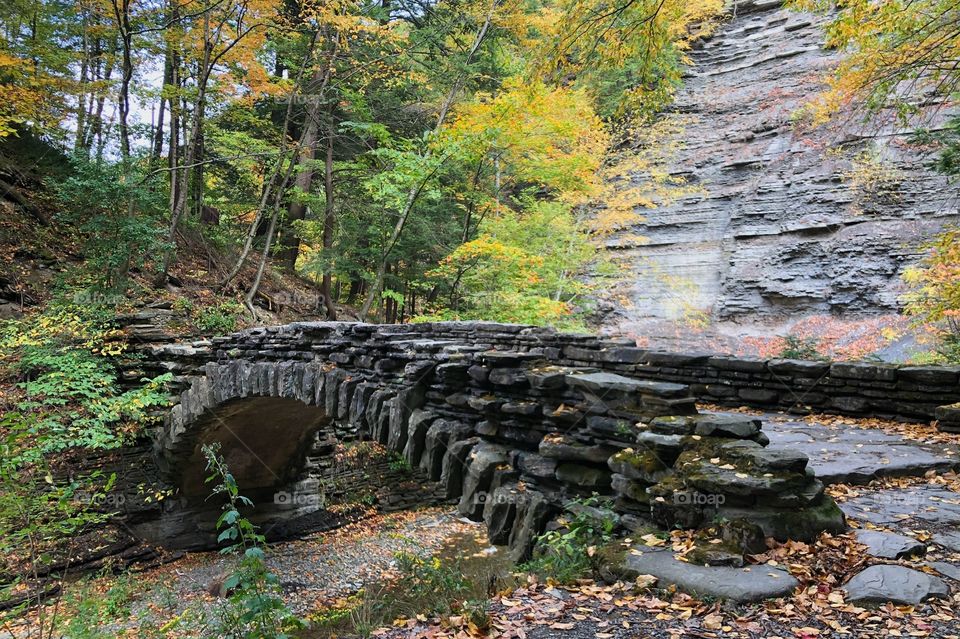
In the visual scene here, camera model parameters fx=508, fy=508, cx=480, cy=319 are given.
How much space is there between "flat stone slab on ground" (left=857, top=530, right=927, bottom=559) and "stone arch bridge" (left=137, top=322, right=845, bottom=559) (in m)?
0.13

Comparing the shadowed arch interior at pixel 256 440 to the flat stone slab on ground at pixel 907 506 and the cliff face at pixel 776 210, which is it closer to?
the flat stone slab on ground at pixel 907 506

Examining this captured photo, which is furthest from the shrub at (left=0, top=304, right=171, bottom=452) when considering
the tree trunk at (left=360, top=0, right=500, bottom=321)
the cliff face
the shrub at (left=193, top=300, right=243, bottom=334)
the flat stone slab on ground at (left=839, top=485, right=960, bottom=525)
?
the cliff face

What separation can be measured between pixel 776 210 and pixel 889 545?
17339 millimetres

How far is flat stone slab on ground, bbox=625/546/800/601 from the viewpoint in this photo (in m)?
2.12

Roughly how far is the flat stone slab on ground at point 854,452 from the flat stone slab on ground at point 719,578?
1.21 m

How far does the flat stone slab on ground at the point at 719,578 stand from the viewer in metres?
2.12

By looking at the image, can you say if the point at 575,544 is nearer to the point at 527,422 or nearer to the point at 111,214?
the point at 527,422

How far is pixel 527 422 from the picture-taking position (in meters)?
4.01

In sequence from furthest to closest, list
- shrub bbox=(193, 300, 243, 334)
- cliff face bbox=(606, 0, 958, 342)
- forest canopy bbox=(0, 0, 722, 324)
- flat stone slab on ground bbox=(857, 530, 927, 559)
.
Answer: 1. cliff face bbox=(606, 0, 958, 342)
2. shrub bbox=(193, 300, 243, 334)
3. forest canopy bbox=(0, 0, 722, 324)
4. flat stone slab on ground bbox=(857, 530, 927, 559)

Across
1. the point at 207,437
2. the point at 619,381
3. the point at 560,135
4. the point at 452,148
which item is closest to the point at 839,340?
the point at 560,135

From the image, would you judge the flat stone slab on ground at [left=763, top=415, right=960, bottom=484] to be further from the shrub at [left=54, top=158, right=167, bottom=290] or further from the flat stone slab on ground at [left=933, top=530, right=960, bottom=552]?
the shrub at [left=54, top=158, right=167, bottom=290]

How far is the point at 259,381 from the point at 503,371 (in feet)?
17.0

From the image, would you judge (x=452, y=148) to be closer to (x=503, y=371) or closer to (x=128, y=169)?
(x=128, y=169)

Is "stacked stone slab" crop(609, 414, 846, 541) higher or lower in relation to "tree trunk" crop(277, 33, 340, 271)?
lower
